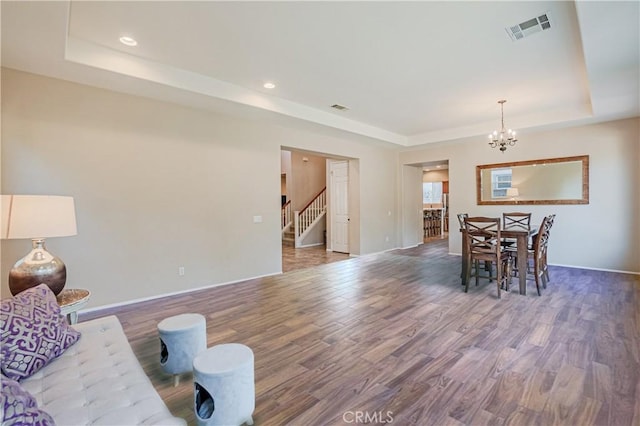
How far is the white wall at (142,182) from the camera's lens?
11.3ft

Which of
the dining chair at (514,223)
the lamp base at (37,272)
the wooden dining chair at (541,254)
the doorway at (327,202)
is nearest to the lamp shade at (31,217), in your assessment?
the lamp base at (37,272)

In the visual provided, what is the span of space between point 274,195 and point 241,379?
415cm

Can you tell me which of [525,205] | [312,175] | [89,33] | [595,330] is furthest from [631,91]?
[312,175]

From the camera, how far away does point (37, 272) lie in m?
2.45

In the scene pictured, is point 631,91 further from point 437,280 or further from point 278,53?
point 278,53

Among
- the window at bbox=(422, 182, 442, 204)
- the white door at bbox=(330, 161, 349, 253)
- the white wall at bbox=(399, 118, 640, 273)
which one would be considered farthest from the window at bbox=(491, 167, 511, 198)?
the window at bbox=(422, 182, 442, 204)

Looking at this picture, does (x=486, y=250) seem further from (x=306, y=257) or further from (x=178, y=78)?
(x=178, y=78)

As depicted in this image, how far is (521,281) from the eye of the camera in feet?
13.9

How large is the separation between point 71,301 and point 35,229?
0.63 m

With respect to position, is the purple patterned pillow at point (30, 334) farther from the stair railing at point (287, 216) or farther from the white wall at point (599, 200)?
the stair railing at point (287, 216)

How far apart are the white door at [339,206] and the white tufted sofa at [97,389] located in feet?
21.6

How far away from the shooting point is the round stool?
1681mm

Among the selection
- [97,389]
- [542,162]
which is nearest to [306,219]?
[542,162]

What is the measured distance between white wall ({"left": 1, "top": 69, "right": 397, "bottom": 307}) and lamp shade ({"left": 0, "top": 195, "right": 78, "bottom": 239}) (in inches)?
51.8
